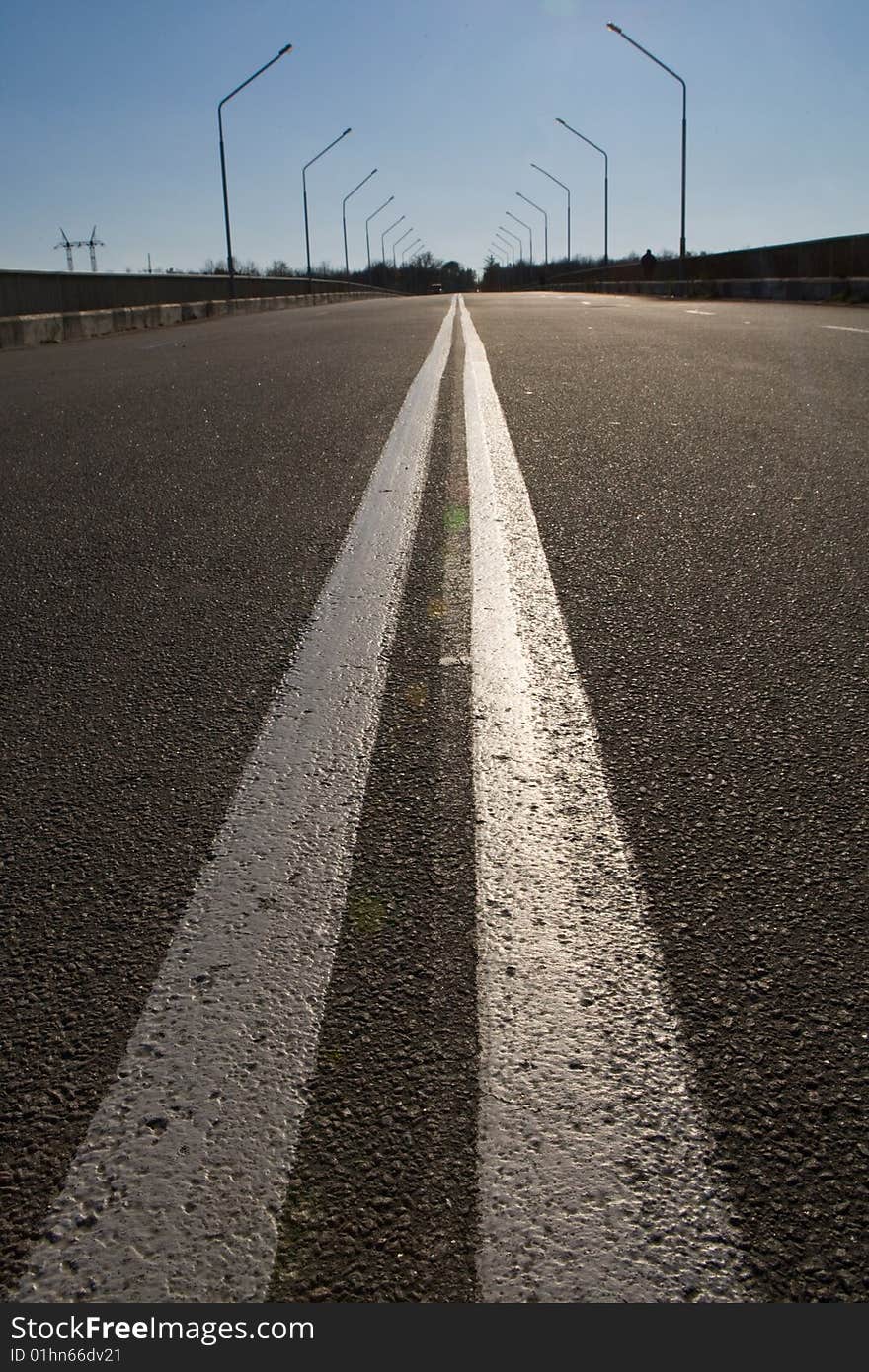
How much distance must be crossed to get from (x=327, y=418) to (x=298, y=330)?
1259 cm

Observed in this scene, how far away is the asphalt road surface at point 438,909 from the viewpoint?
3.99 feet

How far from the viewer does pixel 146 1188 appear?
1258 millimetres

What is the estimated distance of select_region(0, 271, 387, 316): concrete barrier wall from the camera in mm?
19836

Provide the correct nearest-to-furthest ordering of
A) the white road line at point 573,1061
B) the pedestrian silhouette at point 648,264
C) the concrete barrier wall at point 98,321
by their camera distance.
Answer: the white road line at point 573,1061, the concrete barrier wall at point 98,321, the pedestrian silhouette at point 648,264

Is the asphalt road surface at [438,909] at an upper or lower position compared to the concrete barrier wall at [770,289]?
lower

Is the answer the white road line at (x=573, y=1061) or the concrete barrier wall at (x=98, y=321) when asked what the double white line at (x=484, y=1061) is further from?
the concrete barrier wall at (x=98, y=321)

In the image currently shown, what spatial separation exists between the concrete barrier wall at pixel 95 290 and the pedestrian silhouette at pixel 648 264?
587 inches

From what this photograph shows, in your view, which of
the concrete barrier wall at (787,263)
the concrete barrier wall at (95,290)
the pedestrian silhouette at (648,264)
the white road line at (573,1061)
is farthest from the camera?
the pedestrian silhouette at (648,264)

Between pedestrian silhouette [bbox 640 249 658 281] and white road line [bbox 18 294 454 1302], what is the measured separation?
45.8 m


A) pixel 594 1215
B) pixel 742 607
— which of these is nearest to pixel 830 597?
pixel 742 607

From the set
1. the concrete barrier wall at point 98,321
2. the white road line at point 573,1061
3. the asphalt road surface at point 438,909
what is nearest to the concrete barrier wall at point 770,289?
the concrete barrier wall at point 98,321

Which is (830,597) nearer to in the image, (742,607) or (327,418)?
(742,607)

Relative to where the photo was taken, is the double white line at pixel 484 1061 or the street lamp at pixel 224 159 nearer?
the double white line at pixel 484 1061

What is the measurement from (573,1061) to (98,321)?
2313cm
